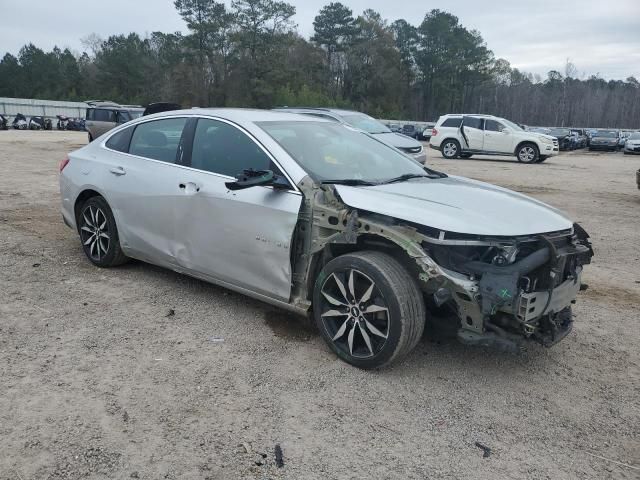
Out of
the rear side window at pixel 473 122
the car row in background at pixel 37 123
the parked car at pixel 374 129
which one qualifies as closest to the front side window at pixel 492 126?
the rear side window at pixel 473 122

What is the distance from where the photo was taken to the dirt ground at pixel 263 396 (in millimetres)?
2709

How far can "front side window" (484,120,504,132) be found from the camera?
21.9m

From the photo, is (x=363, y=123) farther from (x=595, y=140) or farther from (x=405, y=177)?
(x=595, y=140)

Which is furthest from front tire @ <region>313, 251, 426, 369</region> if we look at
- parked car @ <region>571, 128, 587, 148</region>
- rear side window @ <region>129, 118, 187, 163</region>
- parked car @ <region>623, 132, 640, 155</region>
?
parked car @ <region>571, 128, 587, 148</region>

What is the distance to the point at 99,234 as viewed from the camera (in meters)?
5.34

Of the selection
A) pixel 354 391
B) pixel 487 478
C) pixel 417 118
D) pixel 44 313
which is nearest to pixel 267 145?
pixel 354 391

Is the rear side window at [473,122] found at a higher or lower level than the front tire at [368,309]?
higher

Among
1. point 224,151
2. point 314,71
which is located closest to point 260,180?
point 224,151

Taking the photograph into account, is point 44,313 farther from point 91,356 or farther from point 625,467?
point 625,467

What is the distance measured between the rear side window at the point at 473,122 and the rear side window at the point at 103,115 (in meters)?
13.4

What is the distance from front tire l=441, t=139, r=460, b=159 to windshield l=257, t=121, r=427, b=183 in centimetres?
1849

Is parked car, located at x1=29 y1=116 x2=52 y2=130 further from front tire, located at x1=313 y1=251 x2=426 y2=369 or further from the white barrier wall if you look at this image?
front tire, located at x1=313 y1=251 x2=426 y2=369

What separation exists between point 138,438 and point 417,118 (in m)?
84.5

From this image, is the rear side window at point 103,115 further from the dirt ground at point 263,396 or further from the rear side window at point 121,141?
the dirt ground at point 263,396
